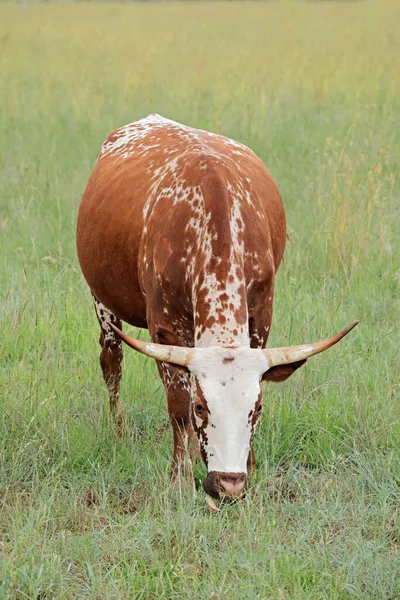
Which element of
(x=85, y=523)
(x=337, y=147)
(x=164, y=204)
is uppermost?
(x=164, y=204)

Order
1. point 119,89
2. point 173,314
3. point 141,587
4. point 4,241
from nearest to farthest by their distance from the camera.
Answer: point 141,587 < point 173,314 < point 4,241 < point 119,89

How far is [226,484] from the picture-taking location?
12.2 ft

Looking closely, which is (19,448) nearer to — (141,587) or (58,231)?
(141,587)

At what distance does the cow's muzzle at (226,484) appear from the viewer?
3715 mm

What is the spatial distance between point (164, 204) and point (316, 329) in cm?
170

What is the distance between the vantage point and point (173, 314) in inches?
174

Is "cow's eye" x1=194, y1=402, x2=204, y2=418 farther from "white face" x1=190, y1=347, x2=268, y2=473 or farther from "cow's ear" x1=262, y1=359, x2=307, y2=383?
"cow's ear" x1=262, y1=359, x2=307, y2=383

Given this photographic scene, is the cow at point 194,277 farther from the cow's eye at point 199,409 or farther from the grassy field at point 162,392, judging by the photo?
the grassy field at point 162,392

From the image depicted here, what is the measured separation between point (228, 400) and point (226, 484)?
12.2 inches

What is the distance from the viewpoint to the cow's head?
3.71m

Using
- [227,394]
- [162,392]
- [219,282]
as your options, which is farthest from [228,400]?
[162,392]

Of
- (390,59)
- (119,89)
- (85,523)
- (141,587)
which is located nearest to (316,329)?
(85,523)

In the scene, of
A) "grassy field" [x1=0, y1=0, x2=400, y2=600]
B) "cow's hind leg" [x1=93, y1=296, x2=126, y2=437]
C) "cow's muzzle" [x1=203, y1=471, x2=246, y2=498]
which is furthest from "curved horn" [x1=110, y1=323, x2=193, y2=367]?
"cow's hind leg" [x1=93, y1=296, x2=126, y2=437]

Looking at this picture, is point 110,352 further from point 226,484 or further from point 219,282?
point 226,484
